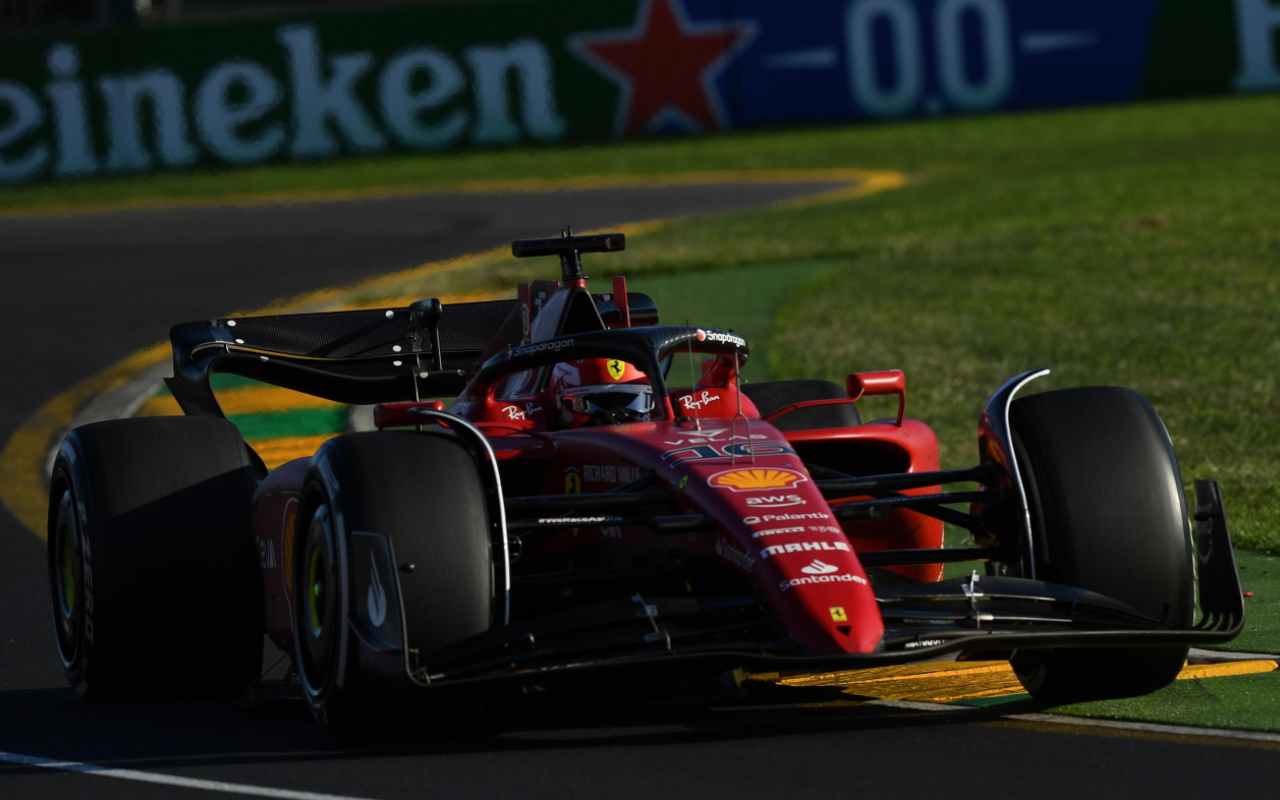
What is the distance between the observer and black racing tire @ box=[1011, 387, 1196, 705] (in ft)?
24.6

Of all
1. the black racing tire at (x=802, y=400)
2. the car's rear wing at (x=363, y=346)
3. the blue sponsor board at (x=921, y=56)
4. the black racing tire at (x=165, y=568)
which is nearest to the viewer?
the black racing tire at (x=165, y=568)

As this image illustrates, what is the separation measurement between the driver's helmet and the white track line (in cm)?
206

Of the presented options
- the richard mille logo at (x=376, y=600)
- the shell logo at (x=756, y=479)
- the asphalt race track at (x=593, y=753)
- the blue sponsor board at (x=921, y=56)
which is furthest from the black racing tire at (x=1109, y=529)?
the blue sponsor board at (x=921, y=56)

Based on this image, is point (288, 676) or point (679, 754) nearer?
point (679, 754)

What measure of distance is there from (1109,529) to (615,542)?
1.46 m

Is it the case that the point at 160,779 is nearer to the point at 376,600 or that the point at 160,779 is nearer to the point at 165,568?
the point at 376,600

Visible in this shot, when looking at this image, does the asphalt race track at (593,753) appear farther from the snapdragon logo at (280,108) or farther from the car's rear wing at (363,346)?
the snapdragon logo at (280,108)

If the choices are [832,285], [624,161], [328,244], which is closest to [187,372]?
[832,285]

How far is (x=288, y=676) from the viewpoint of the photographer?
8.36 meters

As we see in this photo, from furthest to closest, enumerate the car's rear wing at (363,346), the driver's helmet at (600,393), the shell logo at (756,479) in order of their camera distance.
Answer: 1. the car's rear wing at (363,346)
2. the driver's helmet at (600,393)
3. the shell logo at (756,479)

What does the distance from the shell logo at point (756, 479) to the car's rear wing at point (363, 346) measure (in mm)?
2460

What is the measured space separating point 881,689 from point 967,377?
7815 millimetres

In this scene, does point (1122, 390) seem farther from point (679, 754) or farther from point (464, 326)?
point (464, 326)

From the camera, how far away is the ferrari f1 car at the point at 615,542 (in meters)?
7.03
